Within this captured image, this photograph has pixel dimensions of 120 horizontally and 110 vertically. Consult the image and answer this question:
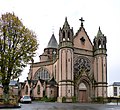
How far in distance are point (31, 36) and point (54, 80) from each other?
3355cm

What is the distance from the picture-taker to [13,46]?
30.5 m

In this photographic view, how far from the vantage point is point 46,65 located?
72375 millimetres

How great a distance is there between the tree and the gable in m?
29.6

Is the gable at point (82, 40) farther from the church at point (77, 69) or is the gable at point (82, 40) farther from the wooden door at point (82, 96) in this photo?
the wooden door at point (82, 96)

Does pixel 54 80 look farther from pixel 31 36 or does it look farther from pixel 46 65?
pixel 31 36

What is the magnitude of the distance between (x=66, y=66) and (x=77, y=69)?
5108 mm

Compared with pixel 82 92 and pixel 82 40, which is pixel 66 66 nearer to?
pixel 82 92

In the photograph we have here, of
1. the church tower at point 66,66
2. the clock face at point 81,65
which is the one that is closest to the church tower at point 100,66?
the clock face at point 81,65

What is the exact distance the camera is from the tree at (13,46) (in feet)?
97.9

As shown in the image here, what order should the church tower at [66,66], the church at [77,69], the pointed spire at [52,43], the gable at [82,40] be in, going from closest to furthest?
the church tower at [66,66]
the church at [77,69]
the gable at [82,40]
the pointed spire at [52,43]

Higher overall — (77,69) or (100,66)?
(100,66)

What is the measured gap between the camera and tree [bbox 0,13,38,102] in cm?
2983

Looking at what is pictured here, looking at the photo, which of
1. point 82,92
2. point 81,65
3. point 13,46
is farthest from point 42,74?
point 13,46

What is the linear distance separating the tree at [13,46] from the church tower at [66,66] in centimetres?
2314
